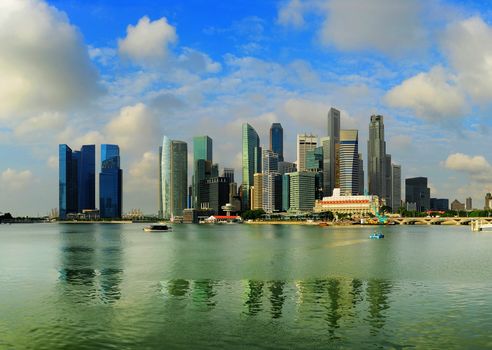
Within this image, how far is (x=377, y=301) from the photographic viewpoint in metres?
60.7

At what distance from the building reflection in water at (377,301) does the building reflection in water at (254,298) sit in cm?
1239

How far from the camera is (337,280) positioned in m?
78.6

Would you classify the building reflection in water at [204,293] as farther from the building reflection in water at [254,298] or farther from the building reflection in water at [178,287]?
the building reflection in water at [254,298]

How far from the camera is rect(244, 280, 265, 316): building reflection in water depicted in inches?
2199

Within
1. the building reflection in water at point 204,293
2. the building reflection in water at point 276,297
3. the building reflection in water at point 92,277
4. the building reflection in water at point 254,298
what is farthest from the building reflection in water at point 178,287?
the building reflection in water at point 276,297

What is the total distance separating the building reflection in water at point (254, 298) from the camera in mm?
55850

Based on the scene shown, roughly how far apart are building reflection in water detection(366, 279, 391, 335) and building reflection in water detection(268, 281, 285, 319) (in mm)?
9858

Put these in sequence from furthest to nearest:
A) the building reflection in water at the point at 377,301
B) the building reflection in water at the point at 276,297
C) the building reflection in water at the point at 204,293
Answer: the building reflection in water at the point at 204,293 → the building reflection in water at the point at 276,297 → the building reflection in water at the point at 377,301

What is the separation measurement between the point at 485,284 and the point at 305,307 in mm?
33309

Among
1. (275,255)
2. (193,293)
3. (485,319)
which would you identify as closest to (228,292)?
(193,293)

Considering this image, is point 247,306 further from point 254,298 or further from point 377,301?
point 377,301

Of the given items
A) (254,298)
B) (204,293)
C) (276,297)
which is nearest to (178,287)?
(204,293)

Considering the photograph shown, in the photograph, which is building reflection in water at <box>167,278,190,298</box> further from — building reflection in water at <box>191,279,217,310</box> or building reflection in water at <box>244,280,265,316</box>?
building reflection in water at <box>244,280,265,316</box>

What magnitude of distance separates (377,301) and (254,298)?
1495 centimetres
